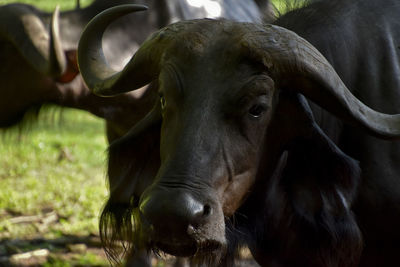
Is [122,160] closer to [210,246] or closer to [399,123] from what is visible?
[210,246]

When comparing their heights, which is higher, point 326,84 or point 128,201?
Answer: point 326,84

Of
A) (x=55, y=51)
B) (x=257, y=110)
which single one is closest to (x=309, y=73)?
(x=257, y=110)

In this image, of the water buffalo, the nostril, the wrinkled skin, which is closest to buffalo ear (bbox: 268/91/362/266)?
the wrinkled skin

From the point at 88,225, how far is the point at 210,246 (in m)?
3.15

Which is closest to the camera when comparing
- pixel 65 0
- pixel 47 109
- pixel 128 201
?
pixel 128 201

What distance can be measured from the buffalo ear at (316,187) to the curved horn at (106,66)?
602 mm

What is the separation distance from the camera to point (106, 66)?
340 centimetres

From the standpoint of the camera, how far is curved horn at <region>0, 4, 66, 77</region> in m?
4.82

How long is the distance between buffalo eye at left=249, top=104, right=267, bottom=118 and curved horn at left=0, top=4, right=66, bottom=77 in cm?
232

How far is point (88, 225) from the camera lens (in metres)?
5.71

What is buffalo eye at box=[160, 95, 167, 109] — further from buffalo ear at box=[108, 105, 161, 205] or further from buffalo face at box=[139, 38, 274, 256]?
buffalo ear at box=[108, 105, 161, 205]

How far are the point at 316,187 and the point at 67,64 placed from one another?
2.53m

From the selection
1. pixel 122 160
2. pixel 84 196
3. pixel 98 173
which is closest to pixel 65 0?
pixel 98 173

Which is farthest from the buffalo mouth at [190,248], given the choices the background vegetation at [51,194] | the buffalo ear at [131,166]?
the background vegetation at [51,194]
